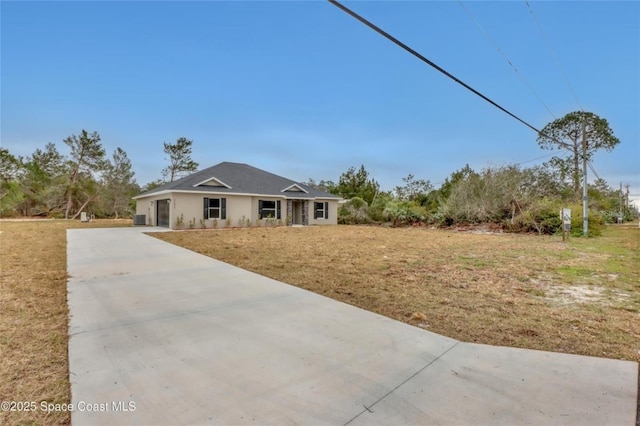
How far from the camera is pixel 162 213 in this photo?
2027 centimetres

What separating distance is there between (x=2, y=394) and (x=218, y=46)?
11996 millimetres

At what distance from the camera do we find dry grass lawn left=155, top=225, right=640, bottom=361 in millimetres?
3504

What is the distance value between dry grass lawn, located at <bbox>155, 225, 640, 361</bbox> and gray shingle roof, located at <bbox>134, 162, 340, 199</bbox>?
1003 centimetres

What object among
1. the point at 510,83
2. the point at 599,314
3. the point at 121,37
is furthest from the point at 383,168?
the point at 599,314

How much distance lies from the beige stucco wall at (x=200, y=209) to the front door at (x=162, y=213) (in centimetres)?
34

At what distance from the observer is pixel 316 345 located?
3.12m

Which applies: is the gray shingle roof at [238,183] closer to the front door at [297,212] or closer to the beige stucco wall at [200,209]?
the beige stucco wall at [200,209]

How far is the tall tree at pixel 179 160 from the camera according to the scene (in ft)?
130

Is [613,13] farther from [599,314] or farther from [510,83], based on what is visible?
[599,314]

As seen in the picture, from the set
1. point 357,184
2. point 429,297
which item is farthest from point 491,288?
point 357,184

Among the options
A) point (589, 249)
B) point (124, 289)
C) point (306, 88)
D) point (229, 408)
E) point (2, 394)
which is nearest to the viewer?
point (229, 408)

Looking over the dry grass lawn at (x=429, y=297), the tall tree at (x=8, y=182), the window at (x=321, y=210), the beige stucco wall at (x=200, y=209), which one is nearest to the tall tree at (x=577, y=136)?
the window at (x=321, y=210)

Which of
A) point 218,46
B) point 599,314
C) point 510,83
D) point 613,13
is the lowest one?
point 599,314

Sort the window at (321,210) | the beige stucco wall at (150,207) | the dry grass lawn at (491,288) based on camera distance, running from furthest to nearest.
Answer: the window at (321,210) → the beige stucco wall at (150,207) → the dry grass lawn at (491,288)
